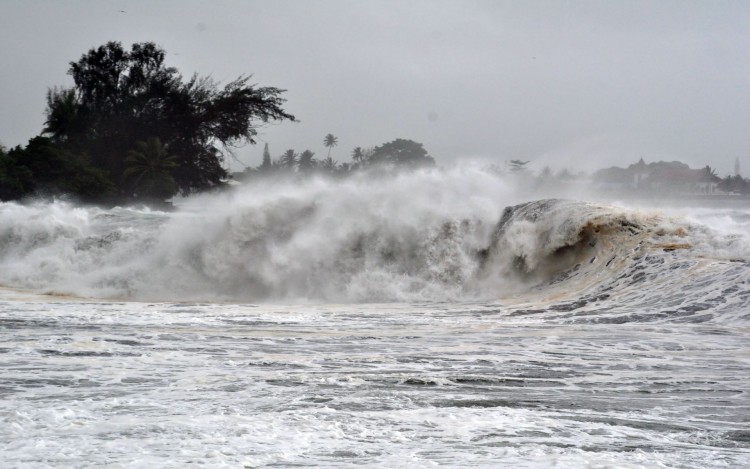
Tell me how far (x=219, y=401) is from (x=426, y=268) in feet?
Answer: 31.9

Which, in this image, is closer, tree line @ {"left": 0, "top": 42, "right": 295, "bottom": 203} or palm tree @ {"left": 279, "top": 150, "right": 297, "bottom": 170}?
tree line @ {"left": 0, "top": 42, "right": 295, "bottom": 203}

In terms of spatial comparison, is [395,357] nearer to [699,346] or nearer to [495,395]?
[495,395]

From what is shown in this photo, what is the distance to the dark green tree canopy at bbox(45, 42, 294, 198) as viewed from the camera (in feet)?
140

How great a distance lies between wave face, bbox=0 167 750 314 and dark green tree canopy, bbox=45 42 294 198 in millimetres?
24045

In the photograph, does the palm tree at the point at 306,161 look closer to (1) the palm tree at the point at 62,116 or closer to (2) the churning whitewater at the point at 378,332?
(1) the palm tree at the point at 62,116

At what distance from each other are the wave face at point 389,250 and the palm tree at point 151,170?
20.9 m

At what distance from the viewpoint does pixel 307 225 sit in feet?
55.6

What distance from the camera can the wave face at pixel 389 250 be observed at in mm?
13352

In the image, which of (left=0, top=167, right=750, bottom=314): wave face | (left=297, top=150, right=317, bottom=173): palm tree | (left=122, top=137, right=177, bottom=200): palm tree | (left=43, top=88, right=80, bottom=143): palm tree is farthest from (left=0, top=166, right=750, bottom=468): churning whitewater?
(left=297, top=150, right=317, bottom=173): palm tree

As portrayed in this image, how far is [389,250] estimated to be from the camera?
1595cm

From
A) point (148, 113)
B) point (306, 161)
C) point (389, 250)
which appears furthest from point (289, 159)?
point (389, 250)

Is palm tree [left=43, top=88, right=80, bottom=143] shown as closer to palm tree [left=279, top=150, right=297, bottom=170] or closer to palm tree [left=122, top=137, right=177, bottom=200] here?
palm tree [left=122, top=137, right=177, bottom=200]

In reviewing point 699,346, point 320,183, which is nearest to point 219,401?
point 699,346

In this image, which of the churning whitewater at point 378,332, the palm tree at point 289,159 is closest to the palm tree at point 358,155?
the palm tree at point 289,159
